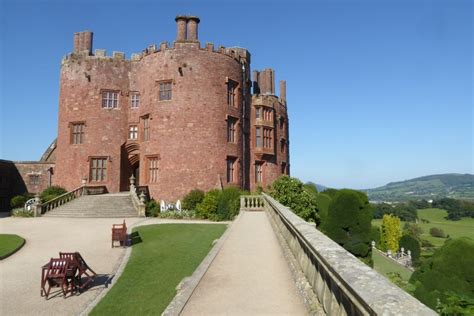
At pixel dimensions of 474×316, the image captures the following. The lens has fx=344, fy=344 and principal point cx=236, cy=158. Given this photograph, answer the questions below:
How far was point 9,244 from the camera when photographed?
567 inches

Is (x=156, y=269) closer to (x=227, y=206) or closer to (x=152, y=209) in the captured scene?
(x=227, y=206)

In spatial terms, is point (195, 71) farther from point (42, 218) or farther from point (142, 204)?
point (42, 218)

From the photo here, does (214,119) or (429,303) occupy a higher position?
(214,119)

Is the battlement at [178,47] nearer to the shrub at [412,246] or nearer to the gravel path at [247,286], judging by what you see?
the gravel path at [247,286]

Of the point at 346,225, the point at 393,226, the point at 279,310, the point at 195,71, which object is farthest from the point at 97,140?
the point at 393,226

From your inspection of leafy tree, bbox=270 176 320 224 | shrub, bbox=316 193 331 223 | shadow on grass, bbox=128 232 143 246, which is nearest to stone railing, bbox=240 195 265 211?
leafy tree, bbox=270 176 320 224

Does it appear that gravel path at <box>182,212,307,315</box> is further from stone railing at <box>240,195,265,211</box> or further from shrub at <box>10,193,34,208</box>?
shrub at <box>10,193,34,208</box>

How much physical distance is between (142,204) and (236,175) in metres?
9.29

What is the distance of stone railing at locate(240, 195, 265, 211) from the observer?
80.7 feet

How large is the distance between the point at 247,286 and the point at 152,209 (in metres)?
20.7

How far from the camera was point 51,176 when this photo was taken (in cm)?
3475

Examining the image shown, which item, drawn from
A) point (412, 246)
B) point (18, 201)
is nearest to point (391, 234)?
point (412, 246)

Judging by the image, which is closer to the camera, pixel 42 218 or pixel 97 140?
pixel 42 218

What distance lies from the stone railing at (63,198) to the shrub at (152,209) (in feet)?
20.9
